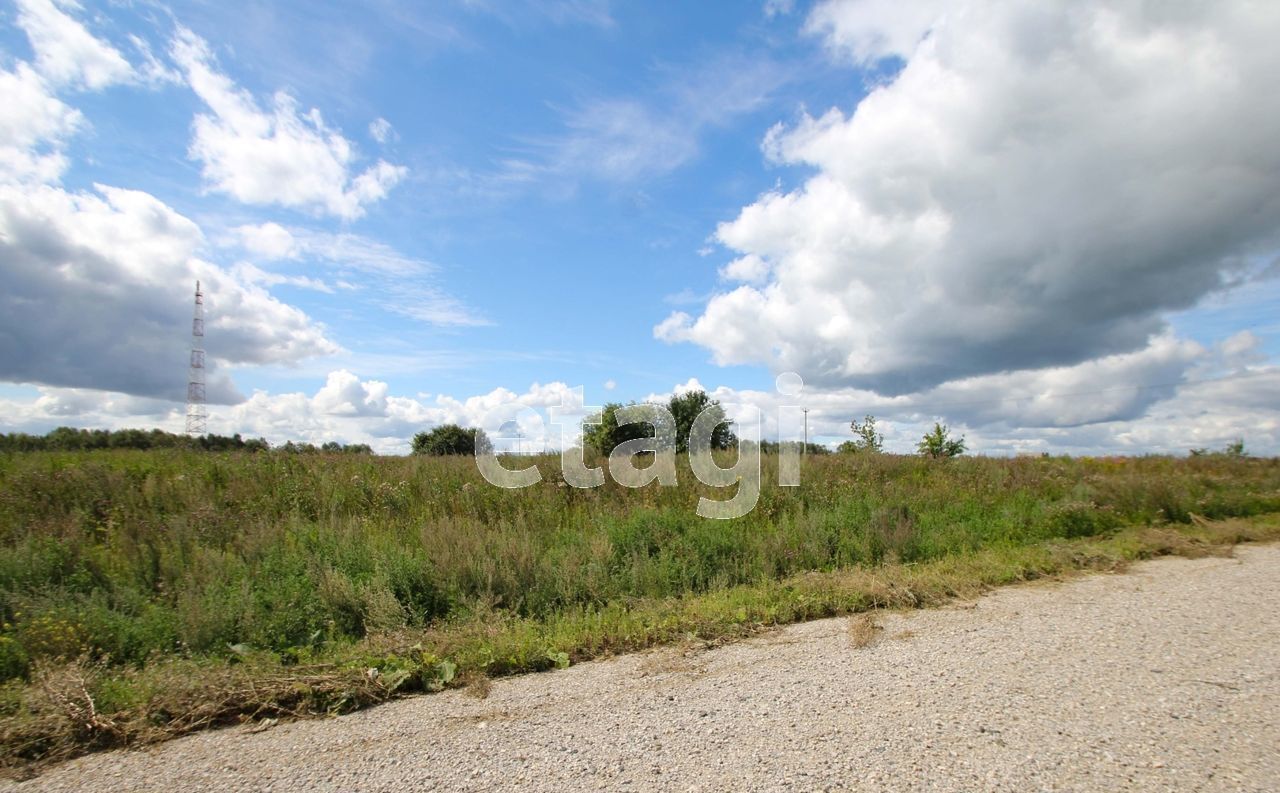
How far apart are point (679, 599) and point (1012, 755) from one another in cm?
390

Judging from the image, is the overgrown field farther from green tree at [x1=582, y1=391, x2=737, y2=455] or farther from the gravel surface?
green tree at [x1=582, y1=391, x2=737, y2=455]

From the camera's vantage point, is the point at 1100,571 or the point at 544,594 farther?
the point at 1100,571

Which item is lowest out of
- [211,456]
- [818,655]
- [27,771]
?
[27,771]

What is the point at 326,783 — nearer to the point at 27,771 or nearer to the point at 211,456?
the point at 27,771

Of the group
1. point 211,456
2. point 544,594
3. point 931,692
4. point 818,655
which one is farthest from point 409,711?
point 211,456

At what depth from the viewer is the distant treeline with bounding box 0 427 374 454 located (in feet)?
42.4

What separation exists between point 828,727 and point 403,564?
4930 mm

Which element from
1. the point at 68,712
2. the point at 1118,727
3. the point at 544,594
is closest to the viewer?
the point at 1118,727

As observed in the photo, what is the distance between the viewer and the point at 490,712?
415 cm

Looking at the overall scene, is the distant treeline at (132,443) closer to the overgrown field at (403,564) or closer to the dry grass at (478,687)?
the overgrown field at (403,564)

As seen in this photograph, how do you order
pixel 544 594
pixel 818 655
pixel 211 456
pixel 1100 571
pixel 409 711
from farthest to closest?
pixel 211 456, pixel 1100 571, pixel 544 594, pixel 818 655, pixel 409 711

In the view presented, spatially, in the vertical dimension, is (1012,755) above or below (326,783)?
above

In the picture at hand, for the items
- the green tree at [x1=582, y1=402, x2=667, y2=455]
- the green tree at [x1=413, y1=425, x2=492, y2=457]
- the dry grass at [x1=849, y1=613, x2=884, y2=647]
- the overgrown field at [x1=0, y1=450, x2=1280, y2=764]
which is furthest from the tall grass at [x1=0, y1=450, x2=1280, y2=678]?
the green tree at [x1=413, y1=425, x2=492, y2=457]

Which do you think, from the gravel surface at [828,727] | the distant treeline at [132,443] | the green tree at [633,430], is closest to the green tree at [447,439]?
the green tree at [633,430]
